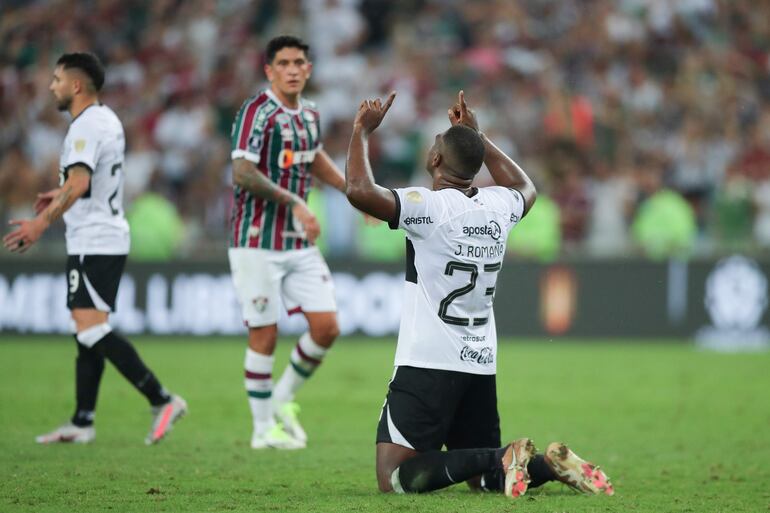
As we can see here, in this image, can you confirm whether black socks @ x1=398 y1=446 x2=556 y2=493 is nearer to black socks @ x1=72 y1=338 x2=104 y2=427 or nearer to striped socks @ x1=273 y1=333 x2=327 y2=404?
striped socks @ x1=273 y1=333 x2=327 y2=404

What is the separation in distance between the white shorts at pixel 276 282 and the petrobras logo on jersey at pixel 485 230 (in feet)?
8.61

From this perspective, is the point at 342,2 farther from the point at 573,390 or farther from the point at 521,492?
the point at 521,492

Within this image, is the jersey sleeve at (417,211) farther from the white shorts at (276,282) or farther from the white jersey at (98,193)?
the white jersey at (98,193)

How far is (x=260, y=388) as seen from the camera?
875cm

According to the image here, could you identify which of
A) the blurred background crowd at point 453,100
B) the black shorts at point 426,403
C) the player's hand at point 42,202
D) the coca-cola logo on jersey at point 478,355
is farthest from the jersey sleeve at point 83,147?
the blurred background crowd at point 453,100

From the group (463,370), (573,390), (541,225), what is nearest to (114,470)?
(463,370)

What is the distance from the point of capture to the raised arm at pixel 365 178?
6.24m

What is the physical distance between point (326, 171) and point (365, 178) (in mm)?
2930

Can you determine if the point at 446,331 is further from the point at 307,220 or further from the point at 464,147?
the point at 307,220

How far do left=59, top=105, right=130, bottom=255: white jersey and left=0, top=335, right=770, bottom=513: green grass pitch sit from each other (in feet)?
4.55

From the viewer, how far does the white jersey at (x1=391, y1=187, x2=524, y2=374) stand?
6496 mm

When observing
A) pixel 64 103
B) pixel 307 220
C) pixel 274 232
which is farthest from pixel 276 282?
pixel 64 103

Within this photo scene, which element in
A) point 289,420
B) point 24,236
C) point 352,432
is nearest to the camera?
point 24,236

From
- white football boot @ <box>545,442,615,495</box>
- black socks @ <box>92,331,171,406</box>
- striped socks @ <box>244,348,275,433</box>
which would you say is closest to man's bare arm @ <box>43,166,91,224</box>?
black socks @ <box>92,331,171,406</box>
